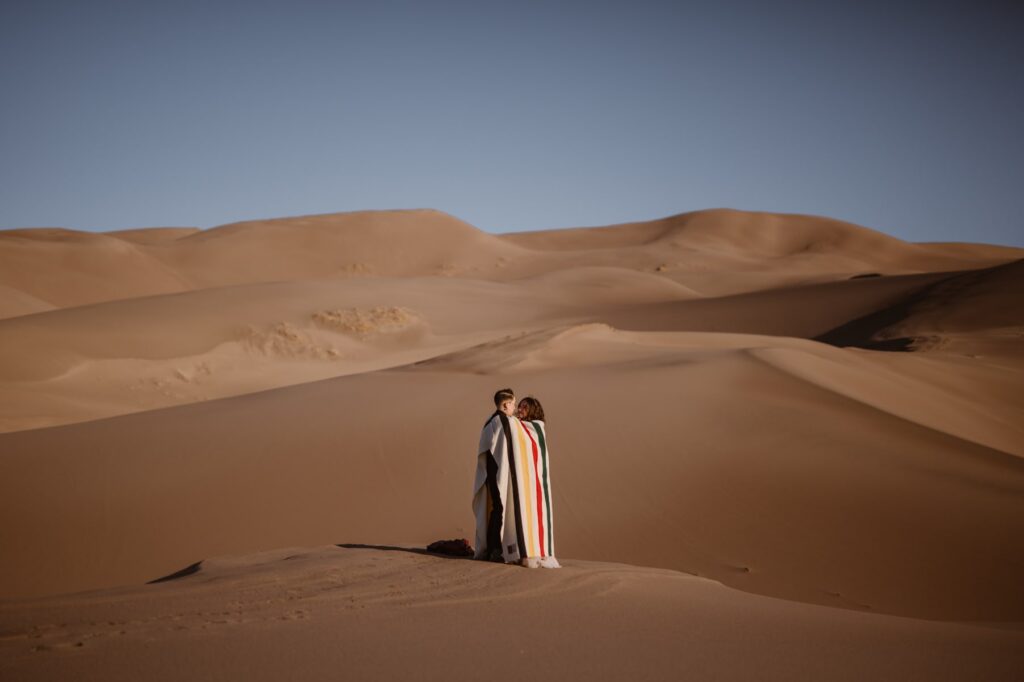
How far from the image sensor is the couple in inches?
248

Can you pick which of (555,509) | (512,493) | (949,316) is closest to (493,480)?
(512,493)

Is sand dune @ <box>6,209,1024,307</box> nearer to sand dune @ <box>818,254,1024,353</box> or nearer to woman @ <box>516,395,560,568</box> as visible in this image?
sand dune @ <box>818,254,1024,353</box>

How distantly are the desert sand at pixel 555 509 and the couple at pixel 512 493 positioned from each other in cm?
28

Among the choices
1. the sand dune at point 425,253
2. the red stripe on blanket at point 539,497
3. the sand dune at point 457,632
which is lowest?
the sand dune at point 457,632

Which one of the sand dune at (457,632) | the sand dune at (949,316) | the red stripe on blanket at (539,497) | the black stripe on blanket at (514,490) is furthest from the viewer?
the sand dune at (949,316)

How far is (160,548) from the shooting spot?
920 centimetres

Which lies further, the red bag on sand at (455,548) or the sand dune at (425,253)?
the sand dune at (425,253)

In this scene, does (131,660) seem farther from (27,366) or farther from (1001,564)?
(27,366)

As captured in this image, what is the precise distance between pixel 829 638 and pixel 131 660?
11.6 feet

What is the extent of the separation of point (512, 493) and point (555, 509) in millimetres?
3863

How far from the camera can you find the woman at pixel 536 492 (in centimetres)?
630

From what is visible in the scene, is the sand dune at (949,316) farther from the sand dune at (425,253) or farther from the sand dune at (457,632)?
the sand dune at (425,253)

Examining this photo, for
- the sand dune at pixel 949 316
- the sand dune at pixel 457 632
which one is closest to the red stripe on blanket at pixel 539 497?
the sand dune at pixel 457 632

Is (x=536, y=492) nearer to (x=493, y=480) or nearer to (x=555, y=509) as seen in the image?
(x=493, y=480)
